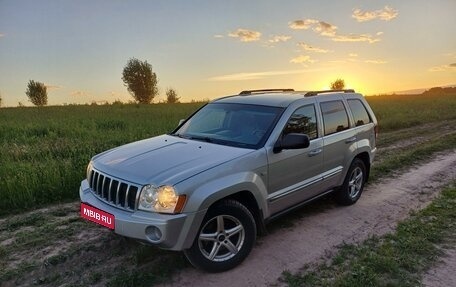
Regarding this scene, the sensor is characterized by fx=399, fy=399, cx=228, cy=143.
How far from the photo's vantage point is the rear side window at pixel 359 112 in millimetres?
6324

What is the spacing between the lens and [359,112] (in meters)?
6.49

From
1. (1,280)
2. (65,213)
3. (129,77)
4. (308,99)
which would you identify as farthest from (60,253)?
(129,77)

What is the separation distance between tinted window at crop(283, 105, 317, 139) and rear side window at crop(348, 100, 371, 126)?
49.0 inches

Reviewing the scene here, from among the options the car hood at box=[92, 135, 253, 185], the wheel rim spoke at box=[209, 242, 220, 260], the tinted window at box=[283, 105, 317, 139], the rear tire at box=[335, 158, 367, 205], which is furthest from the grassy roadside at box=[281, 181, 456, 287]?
the tinted window at box=[283, 105, 317, 139]

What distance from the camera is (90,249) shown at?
14.9 feet

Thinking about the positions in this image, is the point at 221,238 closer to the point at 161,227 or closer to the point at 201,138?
the point at 161,227

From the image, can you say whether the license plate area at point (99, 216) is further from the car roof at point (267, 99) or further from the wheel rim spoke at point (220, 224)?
the car roof at point (267, 99)

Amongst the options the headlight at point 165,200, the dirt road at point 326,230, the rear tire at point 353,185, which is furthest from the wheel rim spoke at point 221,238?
the rear tire at point 353,185

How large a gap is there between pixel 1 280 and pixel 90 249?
91cm

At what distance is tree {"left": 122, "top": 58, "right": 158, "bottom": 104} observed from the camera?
70.8m

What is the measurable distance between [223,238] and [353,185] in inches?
120

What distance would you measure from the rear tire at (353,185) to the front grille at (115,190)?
3.44m

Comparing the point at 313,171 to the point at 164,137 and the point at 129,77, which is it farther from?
the point at 129,77

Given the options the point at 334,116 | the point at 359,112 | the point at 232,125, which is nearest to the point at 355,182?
the point at 359,112
